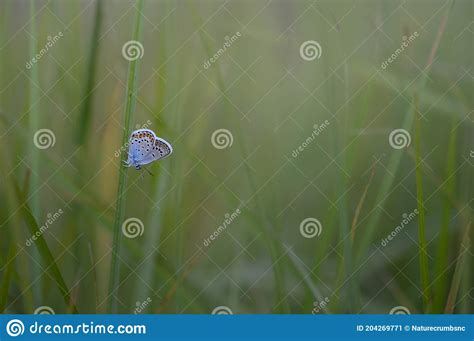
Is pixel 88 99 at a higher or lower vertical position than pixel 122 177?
higher

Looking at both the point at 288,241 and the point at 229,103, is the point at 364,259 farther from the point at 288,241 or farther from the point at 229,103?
the point at 229,103

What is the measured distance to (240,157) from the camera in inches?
76.9

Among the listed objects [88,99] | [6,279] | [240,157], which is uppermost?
[240,157]

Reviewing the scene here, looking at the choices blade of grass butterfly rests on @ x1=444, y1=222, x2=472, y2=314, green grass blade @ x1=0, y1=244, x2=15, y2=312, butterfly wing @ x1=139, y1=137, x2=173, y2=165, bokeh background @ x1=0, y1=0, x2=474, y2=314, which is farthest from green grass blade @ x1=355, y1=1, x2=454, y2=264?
green grass blade @ x1=0, y1=244, x2=15, y2=312

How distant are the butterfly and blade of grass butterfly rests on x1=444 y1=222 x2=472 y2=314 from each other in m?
1.00

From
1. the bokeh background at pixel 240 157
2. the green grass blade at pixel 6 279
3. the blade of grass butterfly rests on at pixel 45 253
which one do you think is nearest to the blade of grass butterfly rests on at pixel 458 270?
the bokeh background at pixel 240 157

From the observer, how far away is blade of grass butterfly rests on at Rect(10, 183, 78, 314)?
1.88 meters

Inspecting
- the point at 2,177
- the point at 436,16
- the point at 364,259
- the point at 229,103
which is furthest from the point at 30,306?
the point at 436,16

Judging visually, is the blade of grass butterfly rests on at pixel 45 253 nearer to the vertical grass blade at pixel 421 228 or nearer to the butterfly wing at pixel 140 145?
the butterfly wing at pixel 140 145

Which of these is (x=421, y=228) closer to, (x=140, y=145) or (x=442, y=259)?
(x=442, y=259)

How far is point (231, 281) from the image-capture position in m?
1.94

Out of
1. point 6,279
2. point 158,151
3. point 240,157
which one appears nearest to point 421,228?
point 240,157

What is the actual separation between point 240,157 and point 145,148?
1.02ft

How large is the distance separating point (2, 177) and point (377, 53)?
4.26ft
